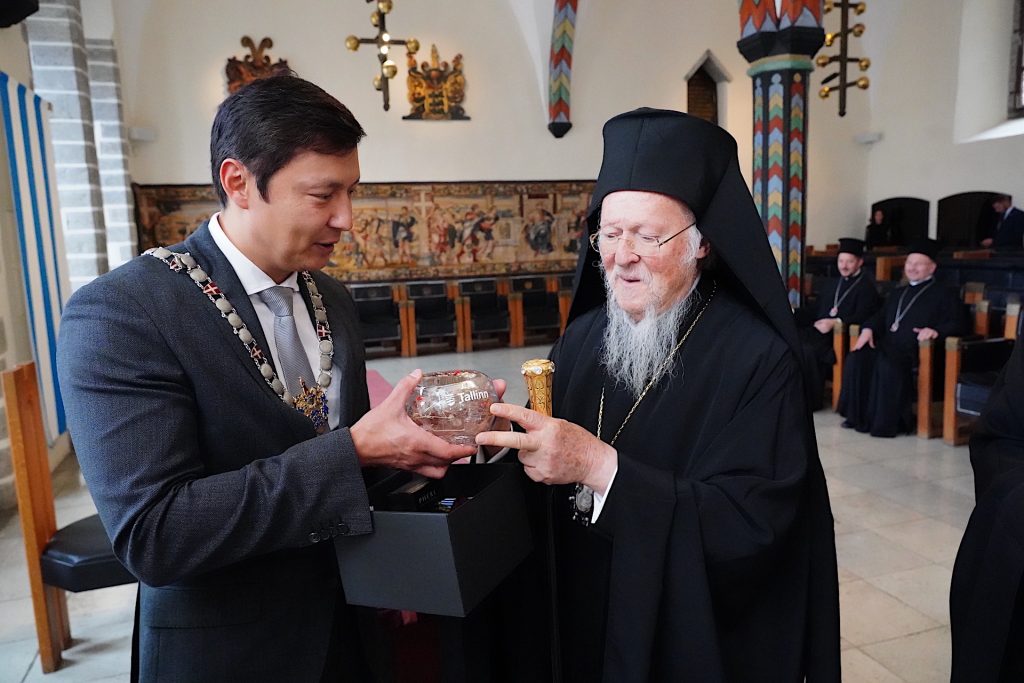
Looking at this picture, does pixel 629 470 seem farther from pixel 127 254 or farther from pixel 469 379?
pixel 127 254

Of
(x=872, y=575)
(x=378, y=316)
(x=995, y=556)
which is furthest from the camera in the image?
(x=378, y=316)

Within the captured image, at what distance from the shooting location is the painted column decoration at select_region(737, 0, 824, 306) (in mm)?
7469

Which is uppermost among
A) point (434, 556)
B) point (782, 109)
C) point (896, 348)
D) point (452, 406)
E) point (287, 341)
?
point (782, 109)

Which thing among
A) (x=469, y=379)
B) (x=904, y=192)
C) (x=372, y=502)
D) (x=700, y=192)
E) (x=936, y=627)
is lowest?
(x=936, y=627)

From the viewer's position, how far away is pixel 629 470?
→ 1.57m

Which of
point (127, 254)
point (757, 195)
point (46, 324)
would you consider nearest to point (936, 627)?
point (757, 195)

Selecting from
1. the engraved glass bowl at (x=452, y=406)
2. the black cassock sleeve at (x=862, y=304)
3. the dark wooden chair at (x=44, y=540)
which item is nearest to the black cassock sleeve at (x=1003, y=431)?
the engraved glass bowl at (x=452, y=406)

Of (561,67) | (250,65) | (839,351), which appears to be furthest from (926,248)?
(250,65)

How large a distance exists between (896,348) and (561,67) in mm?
8431

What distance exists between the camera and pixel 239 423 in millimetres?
1393

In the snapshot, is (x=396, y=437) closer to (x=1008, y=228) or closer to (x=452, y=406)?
(x=452, y=406)

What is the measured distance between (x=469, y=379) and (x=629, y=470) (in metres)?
0.42

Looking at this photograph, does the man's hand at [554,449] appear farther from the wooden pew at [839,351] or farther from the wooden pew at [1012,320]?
the wooden pew at [839,351]

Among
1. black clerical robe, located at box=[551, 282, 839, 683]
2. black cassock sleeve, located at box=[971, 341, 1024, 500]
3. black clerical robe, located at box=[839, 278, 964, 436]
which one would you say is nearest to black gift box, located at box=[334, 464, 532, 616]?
black clerical robe, located at box=[551, 282, 839, 683]
